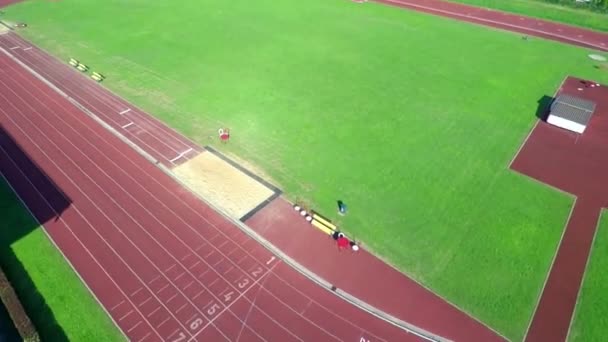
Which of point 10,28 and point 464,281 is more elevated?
point 10,28

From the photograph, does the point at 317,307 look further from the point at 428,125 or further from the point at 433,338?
the point at 428,125

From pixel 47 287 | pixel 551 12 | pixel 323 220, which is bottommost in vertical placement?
pixel 47 287

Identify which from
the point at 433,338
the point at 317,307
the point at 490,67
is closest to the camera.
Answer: the point at 433,338

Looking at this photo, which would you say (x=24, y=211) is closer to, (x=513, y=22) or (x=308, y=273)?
(x=308, y=273)

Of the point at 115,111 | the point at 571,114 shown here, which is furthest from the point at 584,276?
the point at 115,111

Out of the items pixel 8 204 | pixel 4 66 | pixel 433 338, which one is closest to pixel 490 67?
pixel 433 338

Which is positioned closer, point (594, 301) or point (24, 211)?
point (594, 301)

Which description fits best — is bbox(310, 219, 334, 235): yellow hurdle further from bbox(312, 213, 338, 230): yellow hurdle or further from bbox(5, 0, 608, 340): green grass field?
bbox(5, 0, 608, 340): green grass field
